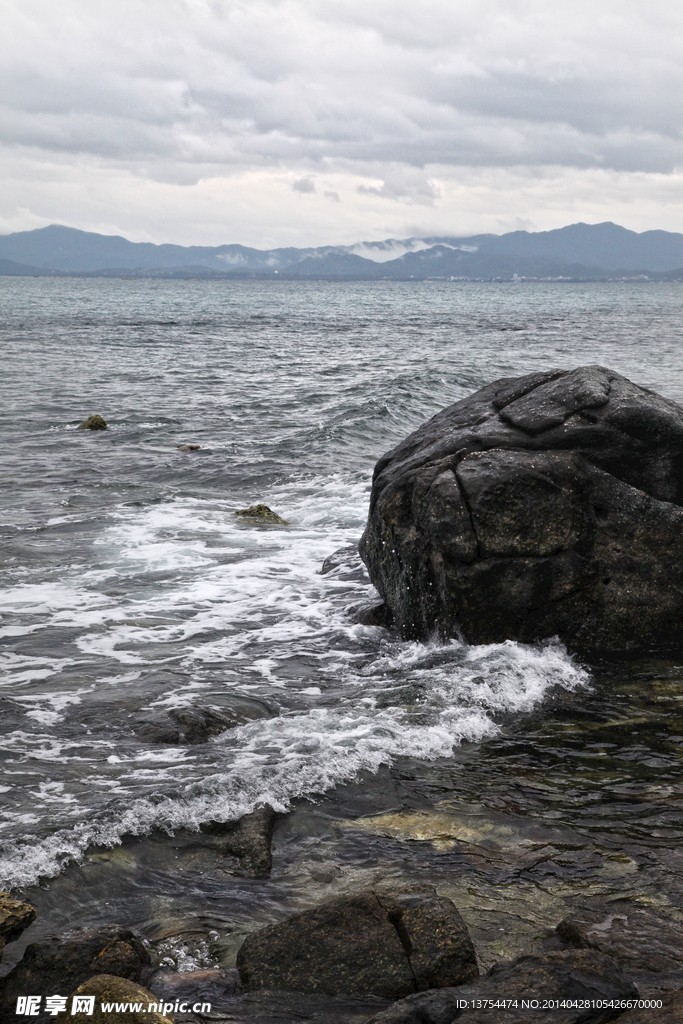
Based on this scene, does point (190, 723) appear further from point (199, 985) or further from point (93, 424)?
point (93, 424)

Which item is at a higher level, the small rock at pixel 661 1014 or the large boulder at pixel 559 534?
the large boulder at pixel 559 534

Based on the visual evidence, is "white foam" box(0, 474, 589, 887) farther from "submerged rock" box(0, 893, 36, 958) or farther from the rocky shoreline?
"submerged rock" box(0, 893, 36, 958)

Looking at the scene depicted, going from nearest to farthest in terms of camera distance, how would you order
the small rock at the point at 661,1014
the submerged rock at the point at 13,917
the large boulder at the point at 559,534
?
the small rock at the point at 661,1014, the submerged rock at the point at 13,917, the large boulder at the point at 559,534

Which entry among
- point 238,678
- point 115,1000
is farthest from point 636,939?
point 238,678

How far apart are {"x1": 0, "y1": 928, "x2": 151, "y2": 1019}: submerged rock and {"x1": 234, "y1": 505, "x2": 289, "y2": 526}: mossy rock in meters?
9.71

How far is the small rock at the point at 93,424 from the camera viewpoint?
838 inches

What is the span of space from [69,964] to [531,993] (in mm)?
2316

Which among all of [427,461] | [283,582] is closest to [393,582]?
[427,461]

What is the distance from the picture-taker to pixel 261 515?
1379 cm

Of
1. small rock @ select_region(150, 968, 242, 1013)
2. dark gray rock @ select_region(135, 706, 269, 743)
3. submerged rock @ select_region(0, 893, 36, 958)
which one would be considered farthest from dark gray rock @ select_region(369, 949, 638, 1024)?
dark gray rock @ select_region(135, 706, 269, 743)

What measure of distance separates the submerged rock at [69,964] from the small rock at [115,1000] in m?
0.23

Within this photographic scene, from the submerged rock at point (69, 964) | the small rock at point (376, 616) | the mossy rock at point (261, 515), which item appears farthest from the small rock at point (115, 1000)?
the mossy rock at point (261, 515)

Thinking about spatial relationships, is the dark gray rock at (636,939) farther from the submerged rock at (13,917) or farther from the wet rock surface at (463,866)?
the submerged rock at (13,917)

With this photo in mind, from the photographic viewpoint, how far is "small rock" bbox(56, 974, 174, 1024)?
11.6ft
